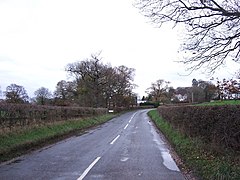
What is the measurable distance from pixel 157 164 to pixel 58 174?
3.54m

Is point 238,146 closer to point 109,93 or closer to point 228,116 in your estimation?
point 228,116

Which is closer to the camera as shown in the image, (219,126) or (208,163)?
(208,163)

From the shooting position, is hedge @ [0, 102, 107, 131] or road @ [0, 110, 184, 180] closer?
road @ [0, 110, 184, 180]

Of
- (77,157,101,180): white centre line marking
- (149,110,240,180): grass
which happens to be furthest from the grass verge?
(149,110,240,180): grass

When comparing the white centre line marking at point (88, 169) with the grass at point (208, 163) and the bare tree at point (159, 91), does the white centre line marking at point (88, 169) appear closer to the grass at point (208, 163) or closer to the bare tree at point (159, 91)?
the grass at point (208, 163)

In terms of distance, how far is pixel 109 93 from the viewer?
79.6 m

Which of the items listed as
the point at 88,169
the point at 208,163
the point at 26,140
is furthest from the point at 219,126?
the point at 26,140

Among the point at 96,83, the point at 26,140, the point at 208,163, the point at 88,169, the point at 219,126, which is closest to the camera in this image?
the point at 208,163

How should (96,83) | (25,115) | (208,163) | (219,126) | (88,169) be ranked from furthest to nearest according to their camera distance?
(96,83)
(25,115)
(219,126)
(88,169)
(208,163)

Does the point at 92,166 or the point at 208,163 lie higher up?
the point at 208,163

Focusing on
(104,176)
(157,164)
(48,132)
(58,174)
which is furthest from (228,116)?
(48,132)

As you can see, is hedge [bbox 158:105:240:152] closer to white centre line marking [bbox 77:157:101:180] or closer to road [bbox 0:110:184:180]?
road [bbox 0:110:184:180]

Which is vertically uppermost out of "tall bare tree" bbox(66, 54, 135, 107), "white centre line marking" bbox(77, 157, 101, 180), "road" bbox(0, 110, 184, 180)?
"tall bare tree" bbox(66, 54, 135, 107)

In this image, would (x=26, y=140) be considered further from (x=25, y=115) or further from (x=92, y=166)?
(x=92, y=166)
